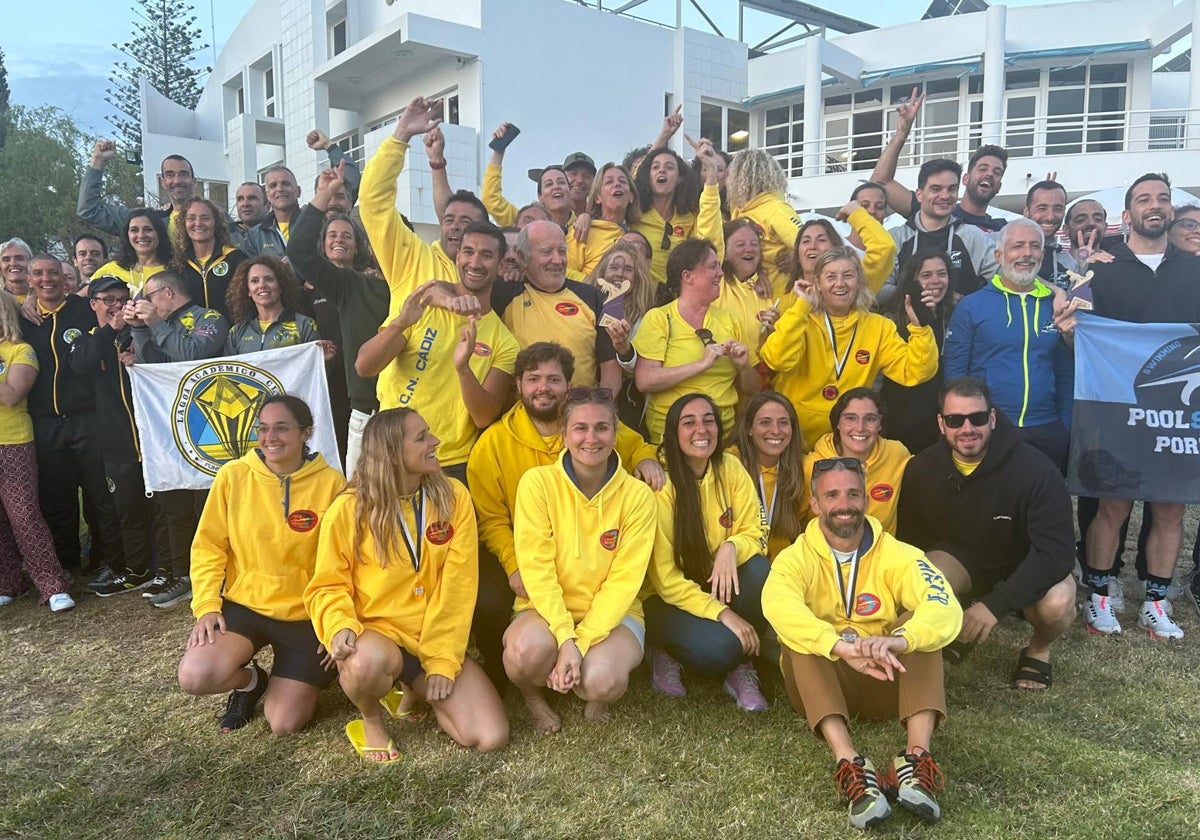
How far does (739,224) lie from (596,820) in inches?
149

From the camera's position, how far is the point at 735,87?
24.1 m

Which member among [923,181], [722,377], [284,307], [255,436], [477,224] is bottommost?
[255,436]

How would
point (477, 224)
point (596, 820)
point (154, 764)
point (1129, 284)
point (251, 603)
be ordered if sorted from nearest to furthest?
point (596, 820) < point (154, 764) < point (251, 603) < point (477, 224) < point (1129, 284)

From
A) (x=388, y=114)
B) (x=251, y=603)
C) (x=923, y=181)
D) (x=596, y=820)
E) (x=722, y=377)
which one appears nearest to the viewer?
(x=596, y=820)

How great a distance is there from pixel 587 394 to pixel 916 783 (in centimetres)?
217

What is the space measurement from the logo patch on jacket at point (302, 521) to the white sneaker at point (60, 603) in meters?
2.92

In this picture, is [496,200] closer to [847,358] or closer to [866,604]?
[847,358]

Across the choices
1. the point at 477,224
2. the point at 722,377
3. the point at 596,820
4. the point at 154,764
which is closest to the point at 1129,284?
the point at 722,377

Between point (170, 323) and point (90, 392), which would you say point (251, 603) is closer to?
point (170, 323)

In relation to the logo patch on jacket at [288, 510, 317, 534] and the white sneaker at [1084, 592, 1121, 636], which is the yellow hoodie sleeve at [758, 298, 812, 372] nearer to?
the white sneaker at [1084, 592, 1121, 636]

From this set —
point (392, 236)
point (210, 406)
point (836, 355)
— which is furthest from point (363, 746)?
point (836, 355)

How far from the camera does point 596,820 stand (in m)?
3.21

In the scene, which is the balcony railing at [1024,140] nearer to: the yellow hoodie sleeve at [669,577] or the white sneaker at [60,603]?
the yellow hoodie sleeve at [669,577]

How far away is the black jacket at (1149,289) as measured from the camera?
538 centimetres
